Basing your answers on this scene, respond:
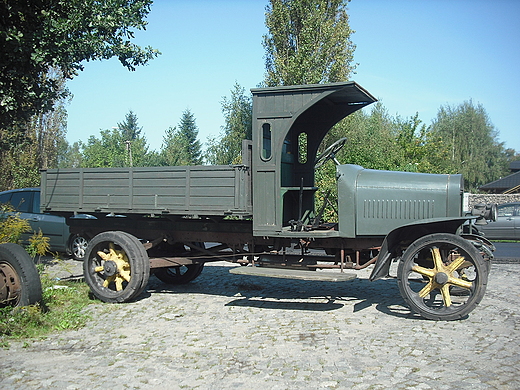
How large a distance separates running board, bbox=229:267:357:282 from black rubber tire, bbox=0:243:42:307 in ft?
8.20

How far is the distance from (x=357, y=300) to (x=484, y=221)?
213 cm

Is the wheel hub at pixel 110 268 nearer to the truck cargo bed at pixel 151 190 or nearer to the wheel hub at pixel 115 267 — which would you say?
the wheel hub at pixel 115 267

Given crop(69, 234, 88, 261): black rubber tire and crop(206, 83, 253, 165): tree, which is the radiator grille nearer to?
crop(69, 234, 88, 261): black rubber tire

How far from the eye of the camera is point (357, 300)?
7520 millimetres

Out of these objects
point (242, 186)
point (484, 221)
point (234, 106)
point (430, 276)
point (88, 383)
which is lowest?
point (88, 383)

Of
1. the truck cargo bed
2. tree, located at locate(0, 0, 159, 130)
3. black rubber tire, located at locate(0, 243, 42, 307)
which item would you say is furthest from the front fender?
tree, located at locate(0, 0, 159, 130)

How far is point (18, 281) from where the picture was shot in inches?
246

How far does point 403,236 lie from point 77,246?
8.08 meters

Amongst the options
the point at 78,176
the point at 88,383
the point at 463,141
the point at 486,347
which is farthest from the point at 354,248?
the point at 463,141

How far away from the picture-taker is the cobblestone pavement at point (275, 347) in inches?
172

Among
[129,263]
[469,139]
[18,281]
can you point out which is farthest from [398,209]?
[469,139]

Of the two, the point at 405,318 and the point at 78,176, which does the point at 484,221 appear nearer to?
the point at 405,318

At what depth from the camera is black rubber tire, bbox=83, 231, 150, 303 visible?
24.0 ft

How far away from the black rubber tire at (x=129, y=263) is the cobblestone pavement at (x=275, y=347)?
8.4 inches
